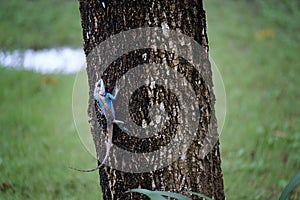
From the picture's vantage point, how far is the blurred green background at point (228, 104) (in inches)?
134

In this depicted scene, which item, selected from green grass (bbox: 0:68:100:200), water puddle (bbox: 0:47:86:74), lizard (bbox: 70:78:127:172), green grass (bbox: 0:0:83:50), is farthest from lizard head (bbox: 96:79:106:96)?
green grass (bbox: 0:0:83:50)

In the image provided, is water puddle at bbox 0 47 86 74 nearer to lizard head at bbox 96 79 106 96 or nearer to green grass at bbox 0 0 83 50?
green grass at bbox 0 0 83 50

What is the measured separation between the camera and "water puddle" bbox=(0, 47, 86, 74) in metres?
5.97

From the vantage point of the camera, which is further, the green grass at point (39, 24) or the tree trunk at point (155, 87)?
the green grass at point (39, 24)

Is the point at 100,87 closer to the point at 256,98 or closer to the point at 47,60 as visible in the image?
the point at 256,98

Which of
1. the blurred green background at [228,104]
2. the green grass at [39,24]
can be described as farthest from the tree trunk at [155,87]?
the green grass at [39,24]

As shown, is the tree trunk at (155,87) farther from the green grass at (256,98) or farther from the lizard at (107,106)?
the green grass at (256,98)

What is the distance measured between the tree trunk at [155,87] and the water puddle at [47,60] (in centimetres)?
391

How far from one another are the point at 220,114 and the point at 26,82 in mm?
2573

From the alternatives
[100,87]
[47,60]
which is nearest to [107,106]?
[100,87]

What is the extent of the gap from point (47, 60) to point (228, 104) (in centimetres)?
289

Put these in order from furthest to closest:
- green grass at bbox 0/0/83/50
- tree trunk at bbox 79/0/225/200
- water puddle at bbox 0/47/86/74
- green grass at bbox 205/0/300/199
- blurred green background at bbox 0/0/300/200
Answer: green grass at bbox 0/0/83/50 < water puddle at bbox 0/47/86/74 < green grass at bbox 205/0/300/199 < blurred green background at bbox 0/0/300/200 < tree trunk at bbox 79/0/225/200

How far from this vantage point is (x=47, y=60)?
20.7 ft

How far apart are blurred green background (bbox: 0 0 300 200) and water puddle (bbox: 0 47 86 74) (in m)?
0.19
